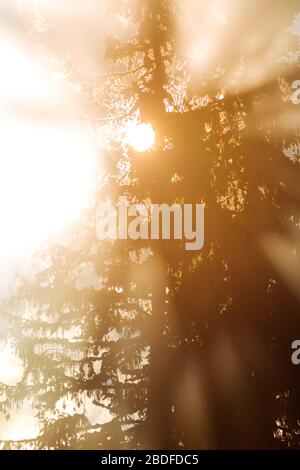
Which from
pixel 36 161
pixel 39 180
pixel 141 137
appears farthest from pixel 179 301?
pixel 36 161

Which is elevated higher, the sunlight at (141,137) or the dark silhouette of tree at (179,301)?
the sunlight at (141,137)

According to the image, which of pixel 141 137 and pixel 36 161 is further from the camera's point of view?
pixel 36 161

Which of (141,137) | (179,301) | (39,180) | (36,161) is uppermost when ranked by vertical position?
(141,137)

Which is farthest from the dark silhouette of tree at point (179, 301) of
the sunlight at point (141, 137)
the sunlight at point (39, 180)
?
the sunlight at point (39, 180)

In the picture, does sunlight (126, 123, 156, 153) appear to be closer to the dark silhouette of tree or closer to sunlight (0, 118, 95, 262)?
the dark silhouette of tree

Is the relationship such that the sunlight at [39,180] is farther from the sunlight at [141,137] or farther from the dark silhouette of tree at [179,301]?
the sunlight at [141,137]

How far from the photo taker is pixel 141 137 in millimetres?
7727

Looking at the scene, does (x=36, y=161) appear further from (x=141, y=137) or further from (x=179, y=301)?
(x=179, y=301)

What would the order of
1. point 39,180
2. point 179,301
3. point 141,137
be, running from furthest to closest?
point 39,180
point 141,137
point 179,301

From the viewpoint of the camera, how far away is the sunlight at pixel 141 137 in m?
7.56

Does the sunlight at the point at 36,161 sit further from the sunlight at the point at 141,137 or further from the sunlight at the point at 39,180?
the sunlight at the point at 141,137

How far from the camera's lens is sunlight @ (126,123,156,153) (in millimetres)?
7562

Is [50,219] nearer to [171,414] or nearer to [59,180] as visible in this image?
[59,180]

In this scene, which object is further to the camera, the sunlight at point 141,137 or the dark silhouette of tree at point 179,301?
the sunlight at point 141,137
